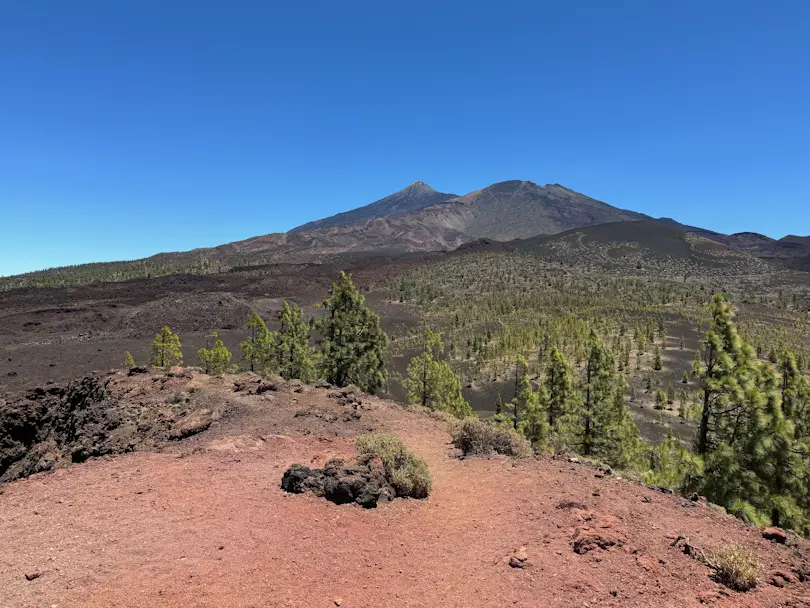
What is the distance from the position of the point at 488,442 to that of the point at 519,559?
4.90 meters

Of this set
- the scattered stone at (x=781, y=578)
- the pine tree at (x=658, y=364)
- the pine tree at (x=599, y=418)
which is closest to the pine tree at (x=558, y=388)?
the pine tree at (x=599, y=418)

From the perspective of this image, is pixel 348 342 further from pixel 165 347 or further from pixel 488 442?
pixel 165 347

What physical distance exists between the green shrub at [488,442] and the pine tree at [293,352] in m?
20.7

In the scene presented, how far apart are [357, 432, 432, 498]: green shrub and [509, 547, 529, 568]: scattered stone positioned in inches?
91.8

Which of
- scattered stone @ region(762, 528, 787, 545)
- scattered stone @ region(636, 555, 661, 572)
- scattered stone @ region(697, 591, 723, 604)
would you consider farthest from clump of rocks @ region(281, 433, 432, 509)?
scattered stone @ region(762, 528, 787, 545)

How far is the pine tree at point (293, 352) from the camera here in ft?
99.9

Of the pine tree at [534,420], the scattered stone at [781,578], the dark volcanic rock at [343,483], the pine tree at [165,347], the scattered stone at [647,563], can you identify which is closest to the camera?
the scattered stone at [781,578]

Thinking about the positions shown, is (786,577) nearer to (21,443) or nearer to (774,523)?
(774,523)

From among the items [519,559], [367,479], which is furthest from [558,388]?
[519,559]

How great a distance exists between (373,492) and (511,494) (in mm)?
2475

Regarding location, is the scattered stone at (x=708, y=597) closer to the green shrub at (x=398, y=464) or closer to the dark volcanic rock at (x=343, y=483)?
the green shrub at (x=398, y=464)

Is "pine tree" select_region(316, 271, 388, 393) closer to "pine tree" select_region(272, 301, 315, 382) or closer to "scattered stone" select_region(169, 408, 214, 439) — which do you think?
"pine tree" select_region(272, 301, 315, 382)

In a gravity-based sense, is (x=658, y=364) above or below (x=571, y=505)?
below

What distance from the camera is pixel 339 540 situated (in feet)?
20.7
